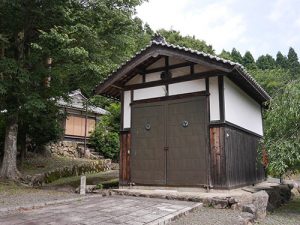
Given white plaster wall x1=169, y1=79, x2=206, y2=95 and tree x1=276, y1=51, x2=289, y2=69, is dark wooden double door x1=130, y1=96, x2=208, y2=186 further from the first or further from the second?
tree x1=276, y1=51, x2=289, y2=69

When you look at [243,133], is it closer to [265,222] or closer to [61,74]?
[265,222]

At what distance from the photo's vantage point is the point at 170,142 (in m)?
11.3

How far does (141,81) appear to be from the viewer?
1273cm

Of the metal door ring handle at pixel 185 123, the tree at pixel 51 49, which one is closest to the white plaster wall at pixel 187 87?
the metal door ring handle at pixel 185 123

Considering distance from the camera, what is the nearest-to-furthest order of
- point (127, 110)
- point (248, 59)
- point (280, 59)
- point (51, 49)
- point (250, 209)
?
point (250, 209)
point (127, 110)
point (51, 49)
point (248, 59)
point (280, 59)

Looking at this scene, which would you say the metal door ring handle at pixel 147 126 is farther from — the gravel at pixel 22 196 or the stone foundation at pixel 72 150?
the stone foundation at pixel 72 150

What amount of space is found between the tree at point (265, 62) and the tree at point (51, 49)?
117ft

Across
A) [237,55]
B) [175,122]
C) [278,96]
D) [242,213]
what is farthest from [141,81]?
[237,55]

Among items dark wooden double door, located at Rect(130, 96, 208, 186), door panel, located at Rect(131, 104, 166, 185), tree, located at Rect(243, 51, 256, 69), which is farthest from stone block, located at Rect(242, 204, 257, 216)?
tree, located at Rect(243, 51, 256, 69)

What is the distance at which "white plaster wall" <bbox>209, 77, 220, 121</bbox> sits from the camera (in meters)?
10.7

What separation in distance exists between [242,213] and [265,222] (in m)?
0.68

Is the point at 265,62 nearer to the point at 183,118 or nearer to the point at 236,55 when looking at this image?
the point at 236,55

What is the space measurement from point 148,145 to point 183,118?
5.44 feet

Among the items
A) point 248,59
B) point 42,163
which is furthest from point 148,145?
point 248,59
